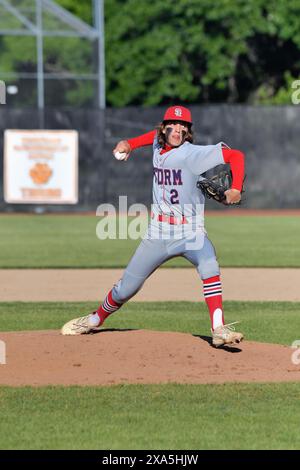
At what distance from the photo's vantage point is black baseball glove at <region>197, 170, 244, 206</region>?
852 cm

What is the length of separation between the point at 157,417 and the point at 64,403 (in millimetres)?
709

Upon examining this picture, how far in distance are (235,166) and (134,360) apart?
165cm

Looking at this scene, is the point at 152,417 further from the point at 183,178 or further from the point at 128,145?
the point at 128,145

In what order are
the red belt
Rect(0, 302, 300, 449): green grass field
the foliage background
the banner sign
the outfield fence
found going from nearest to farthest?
Rect(0, 302, 300, 449): green grass field, the red belt, the banner sign, the outfield fence, the foliage background

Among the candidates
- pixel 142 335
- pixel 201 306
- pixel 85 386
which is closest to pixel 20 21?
pixel 201 306

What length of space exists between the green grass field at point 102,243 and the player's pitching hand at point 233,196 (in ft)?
25.7

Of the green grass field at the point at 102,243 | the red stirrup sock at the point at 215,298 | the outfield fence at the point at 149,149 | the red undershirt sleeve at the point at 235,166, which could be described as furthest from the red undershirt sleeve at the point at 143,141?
the outfield fence at the point at 149,149

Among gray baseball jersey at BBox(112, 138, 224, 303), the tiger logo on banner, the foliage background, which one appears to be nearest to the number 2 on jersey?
gray baseball jersey at BBox(112, 138, 224, 303)

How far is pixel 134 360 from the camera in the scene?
28.3 feet

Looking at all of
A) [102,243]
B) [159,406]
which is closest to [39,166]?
[102,243]

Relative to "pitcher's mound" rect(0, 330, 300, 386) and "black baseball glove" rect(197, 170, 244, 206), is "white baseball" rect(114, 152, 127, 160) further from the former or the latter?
"pitcher's mound" rect(0, 330, 300, 386)

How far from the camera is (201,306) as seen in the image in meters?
12.2

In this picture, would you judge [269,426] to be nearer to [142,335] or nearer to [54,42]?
[142,335]
